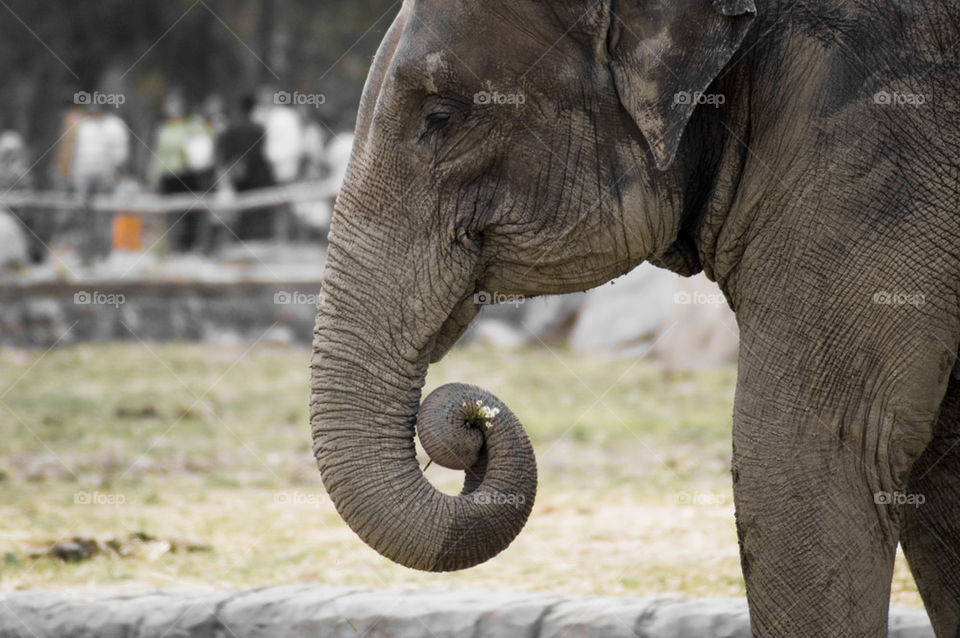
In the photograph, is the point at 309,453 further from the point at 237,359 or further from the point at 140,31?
the point at 140,31

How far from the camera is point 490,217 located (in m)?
3.69

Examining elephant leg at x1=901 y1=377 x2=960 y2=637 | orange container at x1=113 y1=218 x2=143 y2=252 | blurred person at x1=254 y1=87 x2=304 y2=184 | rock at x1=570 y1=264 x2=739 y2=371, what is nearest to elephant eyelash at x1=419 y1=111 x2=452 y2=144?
elephant leg at x1=901 y1=377 x2=960 y2=637

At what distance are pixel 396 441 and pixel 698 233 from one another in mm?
913

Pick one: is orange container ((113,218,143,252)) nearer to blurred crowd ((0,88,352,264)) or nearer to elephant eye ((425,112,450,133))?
blurred crowd ((0,88,352,264))

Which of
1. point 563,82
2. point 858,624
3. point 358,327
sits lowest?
point 858,624

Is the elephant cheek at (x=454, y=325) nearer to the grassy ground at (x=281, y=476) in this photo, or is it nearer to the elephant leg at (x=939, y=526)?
the elephant leg at (x=939, y=526)

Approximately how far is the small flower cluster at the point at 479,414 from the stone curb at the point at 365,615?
1312mm

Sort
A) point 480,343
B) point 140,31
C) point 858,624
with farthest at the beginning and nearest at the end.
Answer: point 140,31 → point 480,343 → point 858,624

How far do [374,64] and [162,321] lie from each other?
39.0 ft

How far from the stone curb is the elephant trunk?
122 cm

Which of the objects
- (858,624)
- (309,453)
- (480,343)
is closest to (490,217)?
(858,624)

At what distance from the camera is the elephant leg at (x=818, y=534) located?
3.42m

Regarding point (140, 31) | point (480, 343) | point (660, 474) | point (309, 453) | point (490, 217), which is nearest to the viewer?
point (490, 217)

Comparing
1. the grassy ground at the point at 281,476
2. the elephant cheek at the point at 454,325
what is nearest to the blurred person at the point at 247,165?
the grassy ground at the point at 281,476
